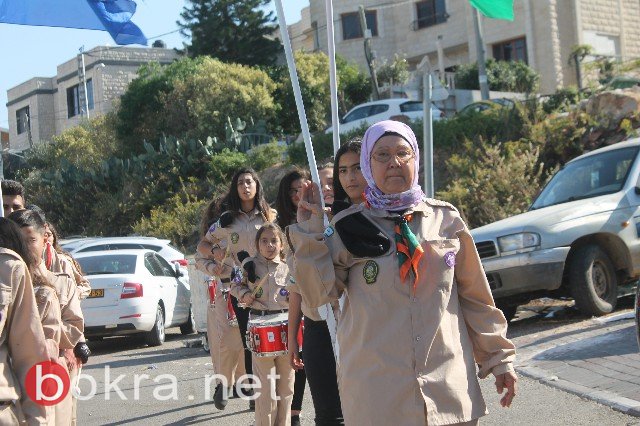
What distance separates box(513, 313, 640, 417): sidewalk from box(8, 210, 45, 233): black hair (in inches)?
170

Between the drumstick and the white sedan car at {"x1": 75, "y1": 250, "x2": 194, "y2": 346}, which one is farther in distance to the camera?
the white sedan car at {"x1": 75, "y1": 250, "x2": 194, "y2": 346}

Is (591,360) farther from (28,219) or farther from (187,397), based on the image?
(28,219)

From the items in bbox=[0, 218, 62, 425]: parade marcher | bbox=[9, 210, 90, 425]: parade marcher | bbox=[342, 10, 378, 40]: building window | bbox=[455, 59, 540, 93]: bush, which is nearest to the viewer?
bbox=[0, 218, 62, 425]: parade marcher

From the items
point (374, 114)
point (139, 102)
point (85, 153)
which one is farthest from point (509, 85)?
point (85, 153)

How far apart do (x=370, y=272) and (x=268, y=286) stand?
3972 mm

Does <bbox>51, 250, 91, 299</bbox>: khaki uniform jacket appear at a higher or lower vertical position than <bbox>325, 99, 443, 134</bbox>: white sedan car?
lower

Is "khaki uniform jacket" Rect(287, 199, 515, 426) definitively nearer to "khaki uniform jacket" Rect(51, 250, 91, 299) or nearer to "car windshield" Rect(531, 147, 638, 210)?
"khaki uniform jacket" Rect(51, 250, 91, 299)

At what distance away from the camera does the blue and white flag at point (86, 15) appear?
29.1 ft

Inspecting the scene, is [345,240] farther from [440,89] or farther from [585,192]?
[440,89]

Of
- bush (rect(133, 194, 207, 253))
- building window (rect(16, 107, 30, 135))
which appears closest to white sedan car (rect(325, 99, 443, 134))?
bush (rect(133, 194, 207, 253))

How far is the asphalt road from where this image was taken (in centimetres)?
790

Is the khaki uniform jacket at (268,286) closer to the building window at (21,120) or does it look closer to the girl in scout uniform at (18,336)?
the girl in scout uniform at (18,336)

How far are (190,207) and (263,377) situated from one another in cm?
2437

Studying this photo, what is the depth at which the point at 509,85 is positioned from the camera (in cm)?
4128
